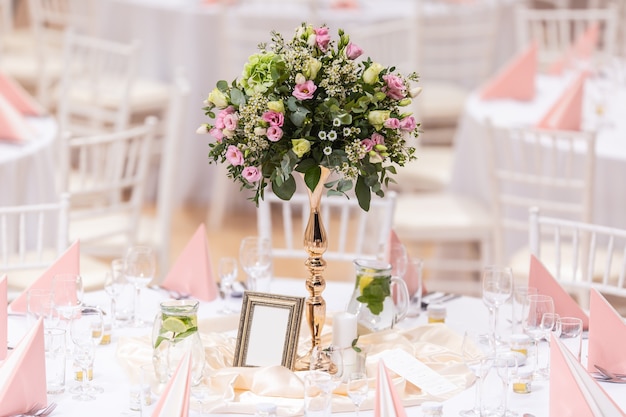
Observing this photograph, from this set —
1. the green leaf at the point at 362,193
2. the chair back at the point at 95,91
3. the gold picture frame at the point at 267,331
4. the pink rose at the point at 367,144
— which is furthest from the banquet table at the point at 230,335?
the chair back at the point at 95,91

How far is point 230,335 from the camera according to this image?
7.84ft

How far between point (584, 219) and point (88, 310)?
6.93 ft

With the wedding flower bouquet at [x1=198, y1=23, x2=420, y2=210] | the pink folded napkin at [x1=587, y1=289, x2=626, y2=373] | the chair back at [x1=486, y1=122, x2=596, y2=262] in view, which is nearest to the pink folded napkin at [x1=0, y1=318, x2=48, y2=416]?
the wedding flower bouquet at [x1=198, y1=23, x2=420, y2=210]

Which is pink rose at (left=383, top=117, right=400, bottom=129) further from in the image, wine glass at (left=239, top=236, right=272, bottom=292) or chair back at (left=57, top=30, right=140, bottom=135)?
chair back at (left=57, top=30, right=140, bottom=135)

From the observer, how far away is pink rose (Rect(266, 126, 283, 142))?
1.99m

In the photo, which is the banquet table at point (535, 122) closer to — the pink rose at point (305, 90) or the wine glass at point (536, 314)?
the wine glass at point (536, 314)

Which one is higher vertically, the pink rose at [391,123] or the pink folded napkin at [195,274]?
the pink rose at [391,123]

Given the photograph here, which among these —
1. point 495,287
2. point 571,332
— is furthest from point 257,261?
point 571,332

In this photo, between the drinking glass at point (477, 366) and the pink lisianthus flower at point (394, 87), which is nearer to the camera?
the drinking glass at point (477, 366)

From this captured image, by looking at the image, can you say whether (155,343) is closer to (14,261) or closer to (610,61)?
(14,261)

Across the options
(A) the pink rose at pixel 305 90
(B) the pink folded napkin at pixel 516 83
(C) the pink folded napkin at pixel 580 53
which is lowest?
(A) the pink rose at pixel 305 90

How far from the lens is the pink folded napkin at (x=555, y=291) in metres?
2.47

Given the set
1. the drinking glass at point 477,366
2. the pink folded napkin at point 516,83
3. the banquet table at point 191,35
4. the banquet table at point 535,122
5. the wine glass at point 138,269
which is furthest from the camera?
the banquet table at point 191,35

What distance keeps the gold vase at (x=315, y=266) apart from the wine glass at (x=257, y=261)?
42 cm
